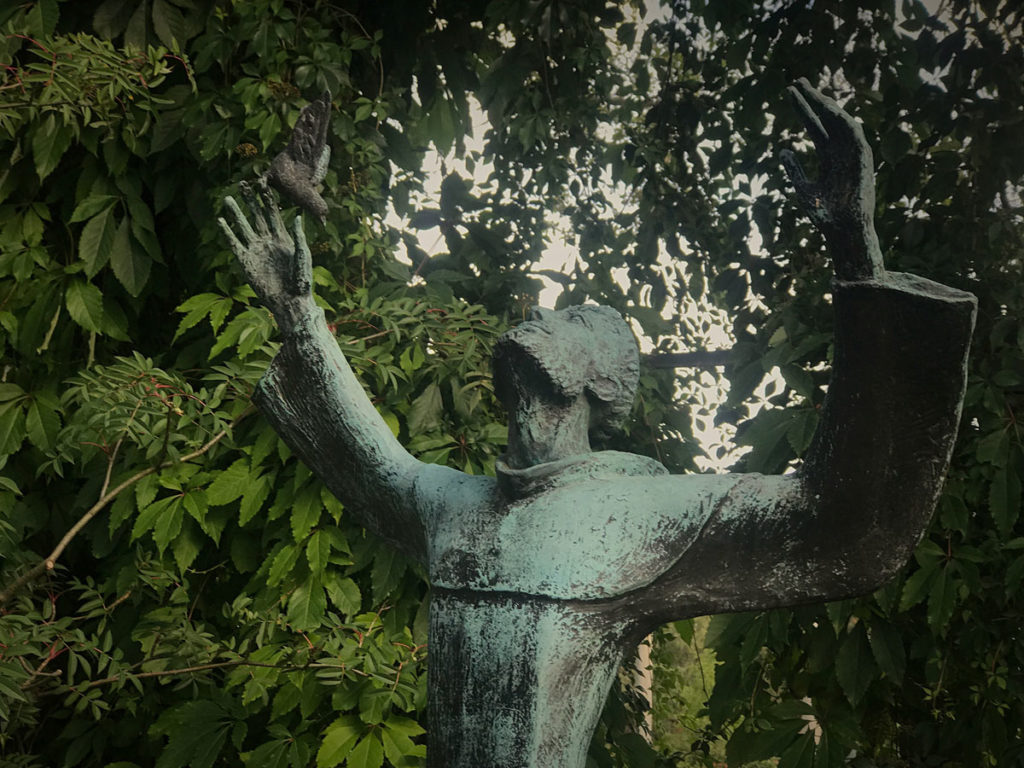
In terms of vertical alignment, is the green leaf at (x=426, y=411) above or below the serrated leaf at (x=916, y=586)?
above

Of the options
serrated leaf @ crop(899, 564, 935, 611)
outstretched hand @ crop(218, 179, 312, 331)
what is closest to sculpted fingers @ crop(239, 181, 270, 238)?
outstretched hand @ crop(218, 179, 312, 331)

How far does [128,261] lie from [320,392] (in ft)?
5.30

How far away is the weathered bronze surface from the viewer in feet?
4.08

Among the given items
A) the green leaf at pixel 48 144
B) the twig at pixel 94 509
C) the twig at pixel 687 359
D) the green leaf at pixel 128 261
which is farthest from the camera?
the twig at pixel 687 359

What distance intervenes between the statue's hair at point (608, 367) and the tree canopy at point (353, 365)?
1.05 meters

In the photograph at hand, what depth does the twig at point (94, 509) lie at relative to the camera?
241cm

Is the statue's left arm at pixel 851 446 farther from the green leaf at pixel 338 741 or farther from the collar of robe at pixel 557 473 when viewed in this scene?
the green leaf at pixel 338 741

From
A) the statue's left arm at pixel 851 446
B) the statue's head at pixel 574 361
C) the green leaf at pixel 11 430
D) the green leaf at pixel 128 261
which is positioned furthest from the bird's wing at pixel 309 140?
the green leaf at pixel 11 430

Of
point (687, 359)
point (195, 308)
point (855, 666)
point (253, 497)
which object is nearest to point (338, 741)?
point (253, 497)

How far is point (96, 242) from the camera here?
3.07 meters

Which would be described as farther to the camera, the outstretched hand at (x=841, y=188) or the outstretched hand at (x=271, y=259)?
the outstretched hand at (x=271, y=259)

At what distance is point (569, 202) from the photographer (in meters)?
4.29

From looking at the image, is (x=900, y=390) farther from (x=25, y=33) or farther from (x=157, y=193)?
(x=25, y=33)

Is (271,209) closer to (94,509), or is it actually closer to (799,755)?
(94,509)
